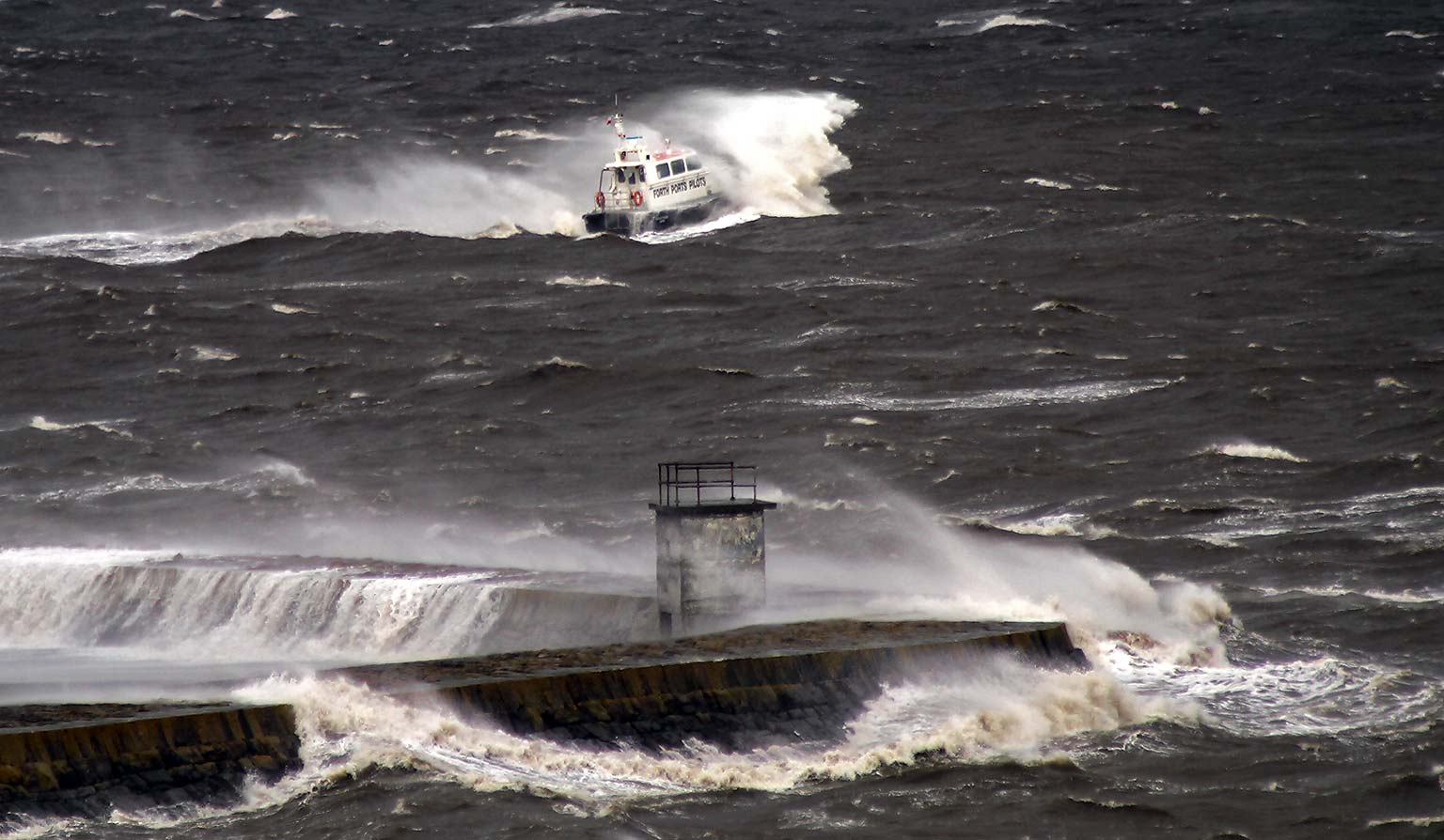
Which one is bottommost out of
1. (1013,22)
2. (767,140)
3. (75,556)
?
(75,556)

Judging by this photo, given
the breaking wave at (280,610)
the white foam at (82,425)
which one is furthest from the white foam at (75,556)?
the white foam at (82,425)

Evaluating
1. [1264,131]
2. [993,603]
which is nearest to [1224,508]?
[993,603]

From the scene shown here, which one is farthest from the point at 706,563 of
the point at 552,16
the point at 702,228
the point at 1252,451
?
the point at 552,16

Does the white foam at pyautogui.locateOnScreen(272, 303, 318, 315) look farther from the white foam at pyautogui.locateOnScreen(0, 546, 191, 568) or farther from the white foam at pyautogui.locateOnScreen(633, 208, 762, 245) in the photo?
the white foam at pyautogui.locateOnScreen(0, 546, 191, 568)

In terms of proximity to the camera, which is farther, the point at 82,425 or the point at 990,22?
the point at 990,22

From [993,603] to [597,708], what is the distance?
719 centimetres

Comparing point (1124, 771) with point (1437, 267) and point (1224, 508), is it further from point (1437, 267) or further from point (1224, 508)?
point (1437, 267)

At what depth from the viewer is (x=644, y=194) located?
201 feet

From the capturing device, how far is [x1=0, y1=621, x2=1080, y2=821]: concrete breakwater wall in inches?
789

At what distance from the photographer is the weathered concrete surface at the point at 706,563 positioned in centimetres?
2584

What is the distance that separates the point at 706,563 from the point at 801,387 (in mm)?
19310

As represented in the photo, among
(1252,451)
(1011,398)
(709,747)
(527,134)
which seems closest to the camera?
(709,747)

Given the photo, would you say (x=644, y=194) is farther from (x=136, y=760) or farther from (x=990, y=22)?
(x=136, y=760)

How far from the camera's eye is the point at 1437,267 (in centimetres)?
4766
